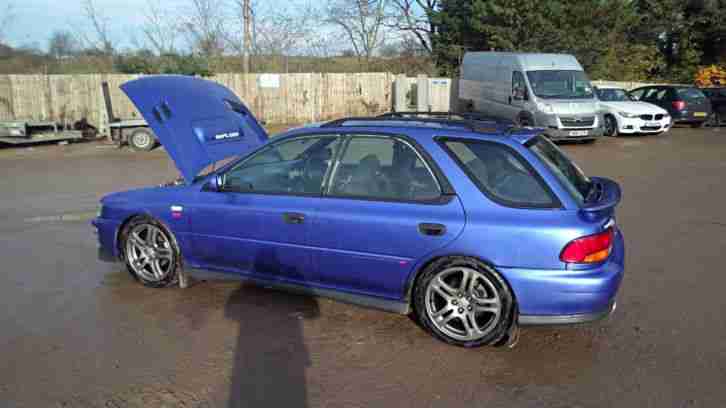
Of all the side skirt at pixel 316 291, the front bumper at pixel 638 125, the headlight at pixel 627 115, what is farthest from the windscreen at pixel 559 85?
the side skirt at pixel 316 291

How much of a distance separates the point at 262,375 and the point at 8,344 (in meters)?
1.89

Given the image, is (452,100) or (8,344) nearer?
(8,344)

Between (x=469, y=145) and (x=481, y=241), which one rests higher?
(x=469, y=145)

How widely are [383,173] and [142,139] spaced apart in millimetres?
13475

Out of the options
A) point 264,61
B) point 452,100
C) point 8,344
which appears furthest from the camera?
point 264,61

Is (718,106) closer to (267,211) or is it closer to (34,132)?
(267,211)

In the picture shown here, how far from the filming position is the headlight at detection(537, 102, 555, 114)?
597 inches

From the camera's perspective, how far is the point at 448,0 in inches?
1251

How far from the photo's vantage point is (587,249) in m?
3.63

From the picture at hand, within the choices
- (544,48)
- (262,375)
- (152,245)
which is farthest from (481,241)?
(544,48)

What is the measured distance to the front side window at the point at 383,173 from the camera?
4.03 m

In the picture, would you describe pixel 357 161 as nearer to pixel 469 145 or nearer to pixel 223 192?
pixel 469 145

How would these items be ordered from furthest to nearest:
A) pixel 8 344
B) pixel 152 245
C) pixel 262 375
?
pixel 152 245 < pixel 8 344 < pixel 262 375

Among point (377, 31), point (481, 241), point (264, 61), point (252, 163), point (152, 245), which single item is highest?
point (377, 31)
